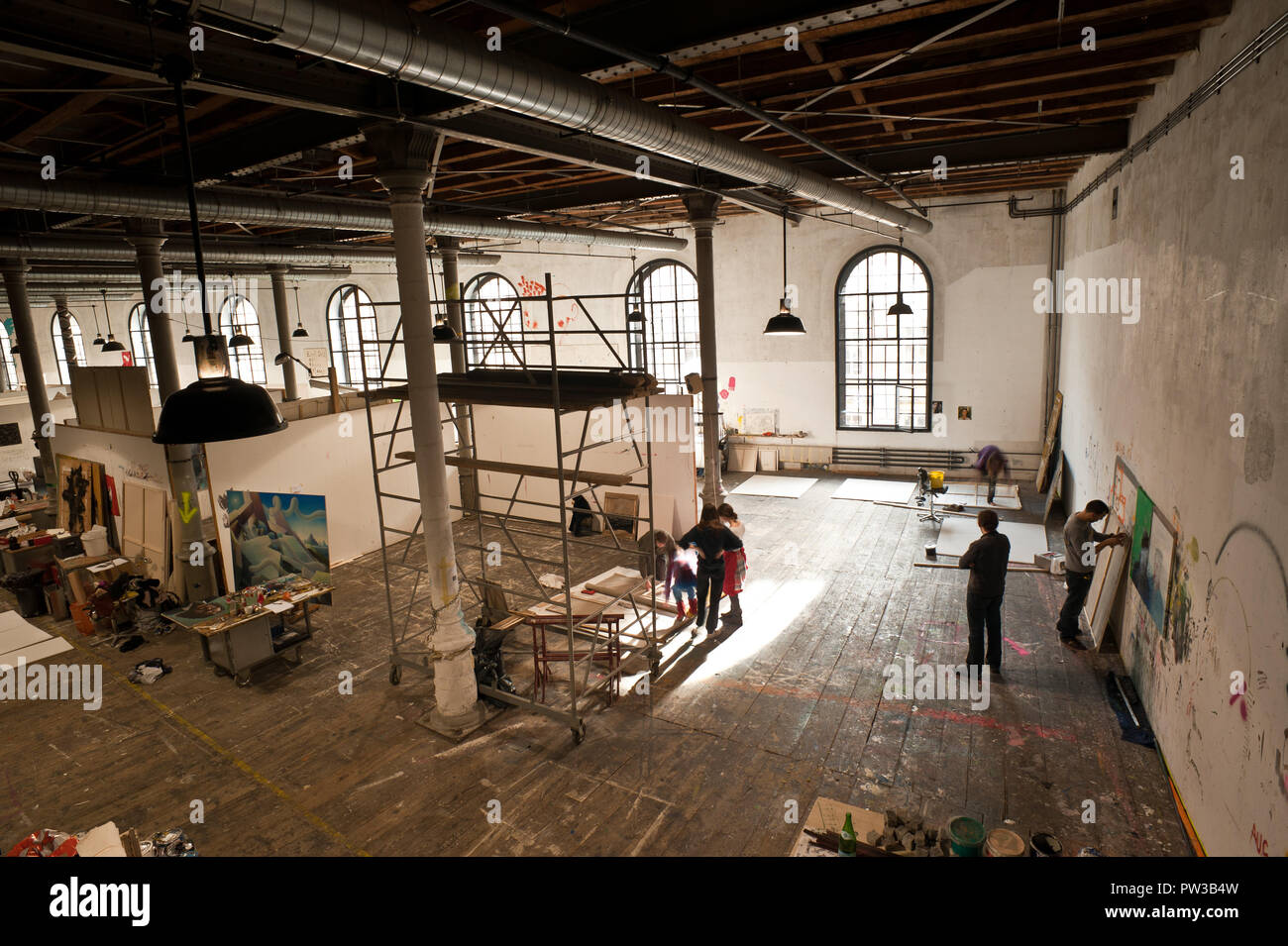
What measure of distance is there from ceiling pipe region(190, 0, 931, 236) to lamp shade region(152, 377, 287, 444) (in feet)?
4.87

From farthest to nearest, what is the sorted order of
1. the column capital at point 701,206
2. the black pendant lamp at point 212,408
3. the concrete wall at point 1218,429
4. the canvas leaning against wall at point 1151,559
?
the column capital at point 701,206 < the canvas leaning against wall at point 1151,559 < the concrete wall at point 1218,429 < the black pendant lamp at point 212,408

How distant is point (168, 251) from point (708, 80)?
1018 centimetres

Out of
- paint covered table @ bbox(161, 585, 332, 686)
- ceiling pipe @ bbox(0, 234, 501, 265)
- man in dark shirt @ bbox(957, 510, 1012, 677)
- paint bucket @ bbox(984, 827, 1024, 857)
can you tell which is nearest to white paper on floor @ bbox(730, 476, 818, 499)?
man in dark shirt @ bbox(957, 510, 1012, 677)

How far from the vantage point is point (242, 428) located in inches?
127

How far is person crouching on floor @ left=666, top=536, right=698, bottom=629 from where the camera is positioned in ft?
26.8

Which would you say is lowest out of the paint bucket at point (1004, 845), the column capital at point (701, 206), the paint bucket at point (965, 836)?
the paint bucket at point (1004, 845)

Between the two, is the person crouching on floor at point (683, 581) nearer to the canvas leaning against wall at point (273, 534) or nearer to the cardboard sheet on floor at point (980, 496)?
the canvas leaning against wall at point (273, 534)

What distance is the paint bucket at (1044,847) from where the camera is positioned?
13.0 feet

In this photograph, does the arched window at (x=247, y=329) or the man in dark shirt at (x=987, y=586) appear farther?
the arched window at (x=247, y=329)

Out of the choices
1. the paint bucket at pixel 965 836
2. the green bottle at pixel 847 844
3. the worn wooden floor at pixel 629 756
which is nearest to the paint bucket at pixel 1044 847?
the paint bucket at pixel 965 836

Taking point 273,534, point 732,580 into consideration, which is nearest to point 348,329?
point 273,534

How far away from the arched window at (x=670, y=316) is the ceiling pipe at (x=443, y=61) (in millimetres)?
11408
